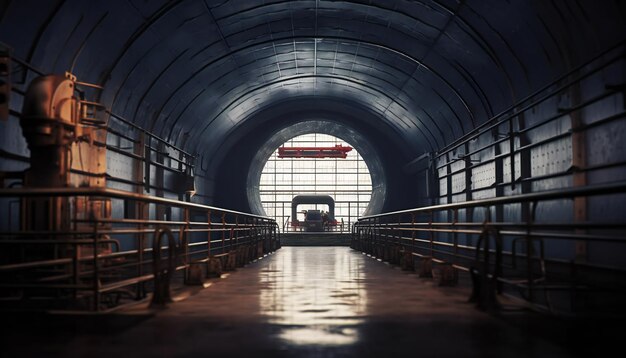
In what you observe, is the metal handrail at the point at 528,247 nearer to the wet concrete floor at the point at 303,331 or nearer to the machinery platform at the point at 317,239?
the wet concrete floor at the point at 303,331

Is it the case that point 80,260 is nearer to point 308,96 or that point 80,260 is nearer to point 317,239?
point 308,96

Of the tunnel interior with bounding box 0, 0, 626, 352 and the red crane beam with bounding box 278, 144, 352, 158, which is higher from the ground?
the red crane beam with bounding box 278, 144, 352, 158

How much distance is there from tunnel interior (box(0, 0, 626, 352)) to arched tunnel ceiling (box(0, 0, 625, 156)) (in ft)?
0.17

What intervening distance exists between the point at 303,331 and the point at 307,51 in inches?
559

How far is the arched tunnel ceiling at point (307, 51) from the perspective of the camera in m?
8.71

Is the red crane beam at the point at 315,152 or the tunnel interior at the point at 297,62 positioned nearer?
the tunnel interior at the point at 297,62

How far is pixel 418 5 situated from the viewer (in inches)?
480

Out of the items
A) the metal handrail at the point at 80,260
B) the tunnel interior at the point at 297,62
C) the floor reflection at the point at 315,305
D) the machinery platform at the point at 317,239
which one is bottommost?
the machinery platform at the point at 317,239

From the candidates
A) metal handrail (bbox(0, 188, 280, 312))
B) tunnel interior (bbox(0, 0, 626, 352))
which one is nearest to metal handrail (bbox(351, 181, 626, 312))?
tunnel interior (bbox(0, 0, 626, 352))

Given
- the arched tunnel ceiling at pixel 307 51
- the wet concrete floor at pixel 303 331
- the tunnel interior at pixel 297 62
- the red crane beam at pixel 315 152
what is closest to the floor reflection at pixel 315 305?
the wet concrete floor at pixel 303 331

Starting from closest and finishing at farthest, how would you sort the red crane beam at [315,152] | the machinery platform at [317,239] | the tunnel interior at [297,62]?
the tunnel interior at [297,62], the machinery platform at [317,239], the red crane beam at [315,152]

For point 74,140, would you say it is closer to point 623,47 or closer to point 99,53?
point 99,53

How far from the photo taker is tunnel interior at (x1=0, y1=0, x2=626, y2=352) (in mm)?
5465

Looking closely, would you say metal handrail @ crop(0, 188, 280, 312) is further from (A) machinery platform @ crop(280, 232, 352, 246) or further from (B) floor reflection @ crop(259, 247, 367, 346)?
(A) machinery platform @ crop(280, 232, 352, 246)
